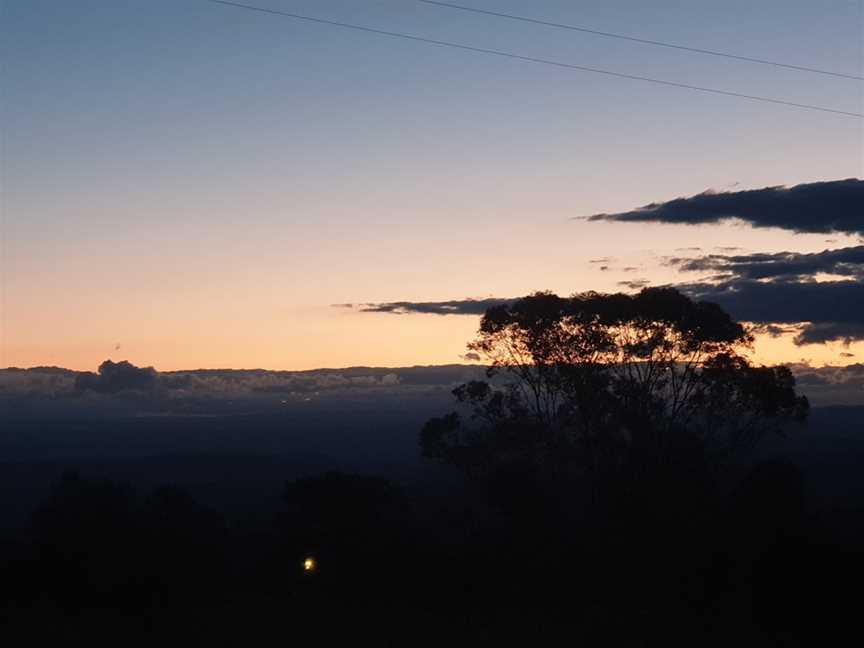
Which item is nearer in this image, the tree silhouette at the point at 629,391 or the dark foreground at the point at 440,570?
the dark foreground at the point at 440,570

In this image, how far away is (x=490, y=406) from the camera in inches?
1844

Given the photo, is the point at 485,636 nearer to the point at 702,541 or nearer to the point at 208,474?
the point at 702,541

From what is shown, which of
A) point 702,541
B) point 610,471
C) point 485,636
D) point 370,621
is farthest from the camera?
point 610,471

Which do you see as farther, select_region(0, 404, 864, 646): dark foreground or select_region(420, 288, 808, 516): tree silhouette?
select_region(420, 288, 808, 516): tree silhouette

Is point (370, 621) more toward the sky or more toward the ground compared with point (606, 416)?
more toward the ground

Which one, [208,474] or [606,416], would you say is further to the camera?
[208,474]

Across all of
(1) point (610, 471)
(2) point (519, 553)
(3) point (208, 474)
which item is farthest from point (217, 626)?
(3) point (208, 474)

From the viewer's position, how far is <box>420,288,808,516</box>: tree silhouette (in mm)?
A: 42781

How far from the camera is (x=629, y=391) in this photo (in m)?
43.2

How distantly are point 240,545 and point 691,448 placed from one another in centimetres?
2018

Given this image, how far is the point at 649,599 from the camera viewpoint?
28.2m

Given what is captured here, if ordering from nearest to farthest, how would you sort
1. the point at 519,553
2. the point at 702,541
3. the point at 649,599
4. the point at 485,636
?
the point at 485,636
the point at 649,599
the point at 702,541
the point at 519,553

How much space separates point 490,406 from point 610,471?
268 inches

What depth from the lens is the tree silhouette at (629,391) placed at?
42.8 meters
